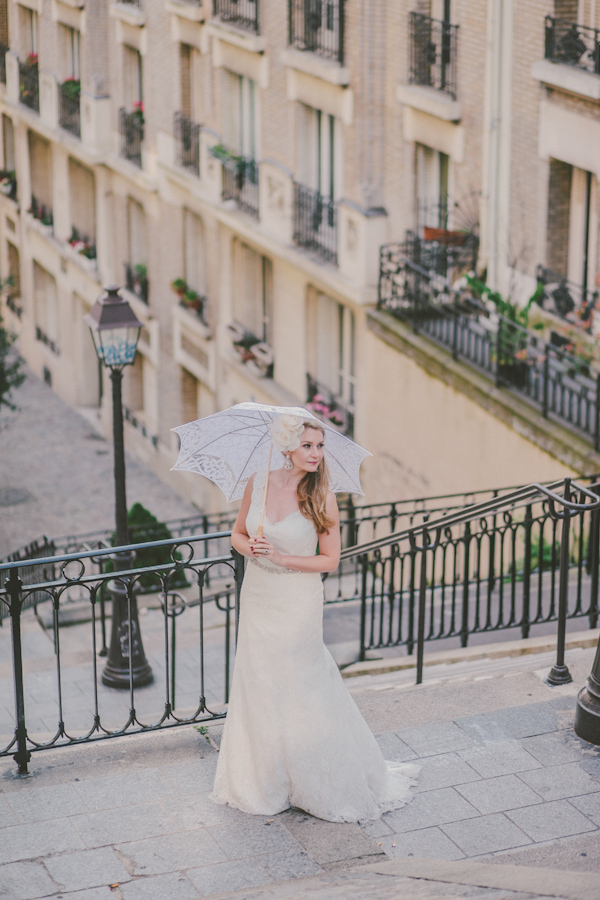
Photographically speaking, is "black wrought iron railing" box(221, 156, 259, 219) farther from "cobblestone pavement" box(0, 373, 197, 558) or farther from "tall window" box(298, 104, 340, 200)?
"cobblestone pavement" box(0, 373, 197, 558)

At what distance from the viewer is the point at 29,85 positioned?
2889cm

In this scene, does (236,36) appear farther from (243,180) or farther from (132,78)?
(132,78)

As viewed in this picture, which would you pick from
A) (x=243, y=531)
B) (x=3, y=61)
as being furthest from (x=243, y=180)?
(x=243, y=531)

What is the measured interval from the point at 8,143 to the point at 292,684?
28.0m

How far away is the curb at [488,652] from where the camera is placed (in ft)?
27.9

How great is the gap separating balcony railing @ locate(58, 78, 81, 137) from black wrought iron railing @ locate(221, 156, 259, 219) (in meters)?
7.48

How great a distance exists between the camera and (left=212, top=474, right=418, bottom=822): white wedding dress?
5730 mm

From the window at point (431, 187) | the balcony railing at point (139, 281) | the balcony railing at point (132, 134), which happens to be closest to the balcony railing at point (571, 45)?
the window at point (431, 187)

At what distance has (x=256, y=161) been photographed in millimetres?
19781

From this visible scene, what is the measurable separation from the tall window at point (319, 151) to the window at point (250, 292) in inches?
94.7

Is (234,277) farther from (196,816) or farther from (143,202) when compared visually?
(196,816)

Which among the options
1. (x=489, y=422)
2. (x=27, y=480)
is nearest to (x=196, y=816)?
(x=489, y=422)

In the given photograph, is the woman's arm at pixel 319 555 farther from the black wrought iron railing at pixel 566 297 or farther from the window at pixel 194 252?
the window at pixel 194 252

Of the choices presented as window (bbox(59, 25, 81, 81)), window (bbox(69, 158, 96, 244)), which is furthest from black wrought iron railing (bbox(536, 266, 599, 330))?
window (bbox(59, 25, 81, 81))
